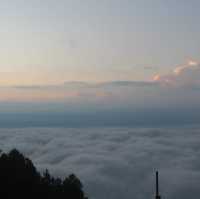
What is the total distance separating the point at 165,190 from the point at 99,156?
44343mm

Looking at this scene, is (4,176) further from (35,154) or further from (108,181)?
(35,154)

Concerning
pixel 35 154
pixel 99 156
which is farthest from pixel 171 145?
pixel 35 154

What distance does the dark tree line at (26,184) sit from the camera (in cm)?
3456

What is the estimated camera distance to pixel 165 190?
112 metres

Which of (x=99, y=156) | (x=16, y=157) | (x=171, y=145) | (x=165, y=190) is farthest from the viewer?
(x=171, y=145)

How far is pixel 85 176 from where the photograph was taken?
11981cm

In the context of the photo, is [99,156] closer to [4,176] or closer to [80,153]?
[80,153]

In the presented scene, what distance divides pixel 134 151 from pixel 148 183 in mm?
45679

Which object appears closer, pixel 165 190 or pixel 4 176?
pixel 4 176

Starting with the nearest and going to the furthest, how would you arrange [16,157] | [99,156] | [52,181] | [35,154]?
[16,157] → [52,181] → [99,156] → [35,154]

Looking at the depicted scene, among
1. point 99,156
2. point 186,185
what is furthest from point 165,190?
point 99,156

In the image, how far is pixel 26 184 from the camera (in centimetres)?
3544

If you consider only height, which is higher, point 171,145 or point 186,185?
point 171,145

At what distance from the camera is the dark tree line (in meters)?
34.6
